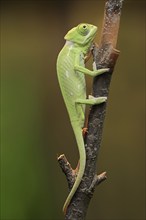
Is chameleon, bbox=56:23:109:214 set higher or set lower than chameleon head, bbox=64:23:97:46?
lower

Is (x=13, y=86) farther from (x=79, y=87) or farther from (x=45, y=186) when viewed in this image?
(x=79, y=87)

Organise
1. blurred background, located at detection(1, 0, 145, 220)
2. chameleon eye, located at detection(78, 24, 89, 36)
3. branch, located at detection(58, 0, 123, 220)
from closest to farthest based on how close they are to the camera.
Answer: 1. branch, located at detection(58, 0, 123, 220)
2. chameleon eye, located at detection(78, 24, 89, 36)
3. blurred background, located at detection(1, 0, 145, 220)

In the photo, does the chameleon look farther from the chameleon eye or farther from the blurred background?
the blurred background

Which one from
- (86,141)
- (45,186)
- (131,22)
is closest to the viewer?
(86,141)

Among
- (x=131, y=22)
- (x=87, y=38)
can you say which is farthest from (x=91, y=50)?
(x=131, y=22)

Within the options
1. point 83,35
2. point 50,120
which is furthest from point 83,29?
point 50,120

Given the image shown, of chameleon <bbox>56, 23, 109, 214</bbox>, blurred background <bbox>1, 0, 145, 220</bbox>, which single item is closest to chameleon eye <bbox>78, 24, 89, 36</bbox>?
chameleon <bbox>56, 23, 109, 214</bbox>

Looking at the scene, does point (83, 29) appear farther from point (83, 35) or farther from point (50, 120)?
point (50, 120)
